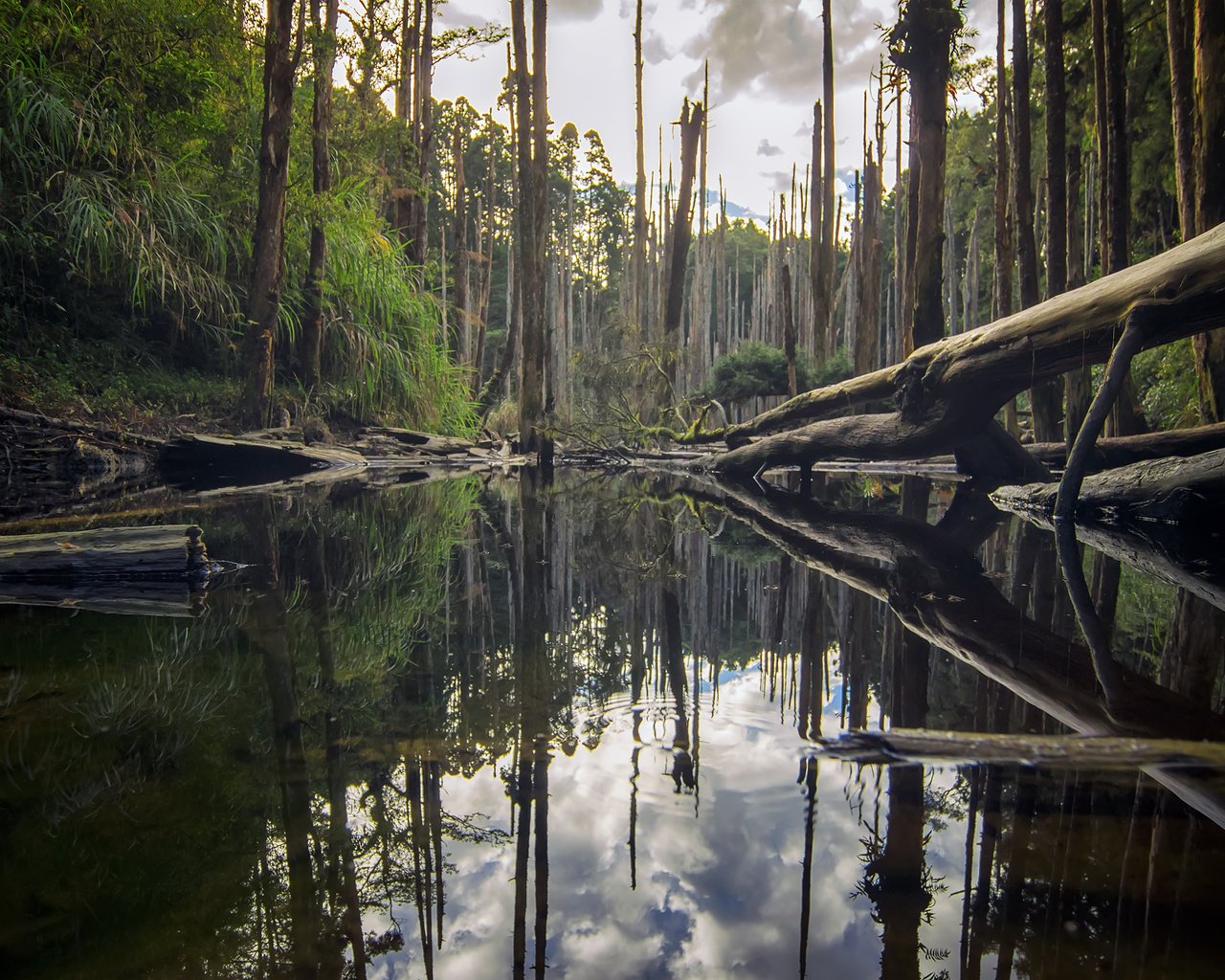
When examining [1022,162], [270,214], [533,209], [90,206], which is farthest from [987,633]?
[533,209]

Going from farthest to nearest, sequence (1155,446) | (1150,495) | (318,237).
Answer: (318,237)
(1155,446)
(1150,495)

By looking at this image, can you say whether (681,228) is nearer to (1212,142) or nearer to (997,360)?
(1212,142)

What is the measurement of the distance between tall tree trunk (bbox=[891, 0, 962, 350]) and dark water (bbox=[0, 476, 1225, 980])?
20.0 ft

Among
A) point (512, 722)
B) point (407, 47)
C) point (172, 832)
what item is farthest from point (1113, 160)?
point (407, 47)

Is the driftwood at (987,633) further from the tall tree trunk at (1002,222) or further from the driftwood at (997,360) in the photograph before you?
the tall tree trunk at (1002,222)

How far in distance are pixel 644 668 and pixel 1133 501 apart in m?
5.03

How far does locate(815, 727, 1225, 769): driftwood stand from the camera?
1586mm

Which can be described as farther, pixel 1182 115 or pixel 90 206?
pixel 90 206

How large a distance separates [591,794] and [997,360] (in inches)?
223

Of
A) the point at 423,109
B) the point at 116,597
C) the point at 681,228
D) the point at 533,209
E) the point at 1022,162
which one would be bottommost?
the point at 116,597

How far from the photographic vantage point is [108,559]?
360 centimetres

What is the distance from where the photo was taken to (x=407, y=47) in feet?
53.5

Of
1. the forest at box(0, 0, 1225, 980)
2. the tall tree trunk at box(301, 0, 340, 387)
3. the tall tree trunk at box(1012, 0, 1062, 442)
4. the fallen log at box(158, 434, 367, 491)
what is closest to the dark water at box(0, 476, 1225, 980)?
the forest at box(0, 0, 1225, 980)

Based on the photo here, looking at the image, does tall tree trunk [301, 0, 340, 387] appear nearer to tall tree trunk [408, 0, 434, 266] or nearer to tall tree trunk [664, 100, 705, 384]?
tall tree trunk [408, 0, 434, 266]
